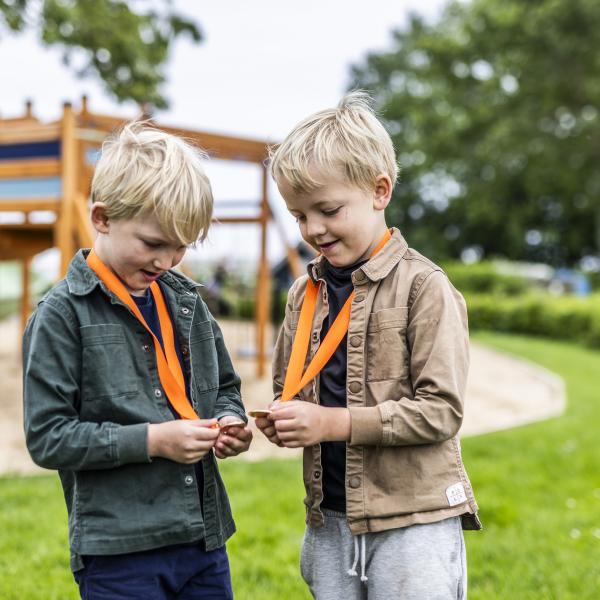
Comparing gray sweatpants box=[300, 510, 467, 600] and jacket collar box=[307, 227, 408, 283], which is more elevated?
jacket collar box=[307, 227, 408, 283]

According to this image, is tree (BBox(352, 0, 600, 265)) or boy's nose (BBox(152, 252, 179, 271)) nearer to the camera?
boy's nose (BBox(152, 252, 179, 271))

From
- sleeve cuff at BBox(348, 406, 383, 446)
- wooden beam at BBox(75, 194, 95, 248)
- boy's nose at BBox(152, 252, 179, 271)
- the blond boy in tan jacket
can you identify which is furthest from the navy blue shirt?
wooden beam at BBox(75, 194, 95, 248)

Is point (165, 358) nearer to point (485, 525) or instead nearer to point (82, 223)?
point (485, 525)

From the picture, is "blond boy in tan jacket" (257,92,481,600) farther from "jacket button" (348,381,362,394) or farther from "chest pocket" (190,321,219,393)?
"chest pocket" (190,321,219,393)

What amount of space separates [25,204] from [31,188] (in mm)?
150

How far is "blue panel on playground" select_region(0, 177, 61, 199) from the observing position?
7207mm

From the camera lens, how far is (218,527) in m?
2.16

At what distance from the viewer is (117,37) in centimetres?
890

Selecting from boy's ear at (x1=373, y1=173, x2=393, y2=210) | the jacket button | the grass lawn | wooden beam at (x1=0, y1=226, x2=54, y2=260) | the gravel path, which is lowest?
the gravel path

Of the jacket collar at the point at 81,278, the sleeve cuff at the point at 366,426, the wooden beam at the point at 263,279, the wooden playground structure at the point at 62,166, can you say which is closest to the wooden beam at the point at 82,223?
the wooden playground structure at the point at 62,166

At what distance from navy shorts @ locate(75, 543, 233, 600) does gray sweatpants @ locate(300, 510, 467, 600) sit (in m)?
0.29

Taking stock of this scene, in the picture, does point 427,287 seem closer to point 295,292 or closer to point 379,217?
point 379,217

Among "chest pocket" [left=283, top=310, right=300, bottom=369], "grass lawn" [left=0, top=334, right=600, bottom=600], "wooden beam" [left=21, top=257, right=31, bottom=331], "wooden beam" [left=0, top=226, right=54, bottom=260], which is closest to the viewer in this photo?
"chest pocket" [left=283, top=310, right=300, bottom=369]

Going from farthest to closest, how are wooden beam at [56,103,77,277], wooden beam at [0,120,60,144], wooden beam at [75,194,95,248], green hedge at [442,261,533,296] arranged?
green hedge at [442,261,533,296] → wooden beam at [0,120,60,144] → wooden beam at [56,103,77,277] → wooden beam at [75,194,95,248]
